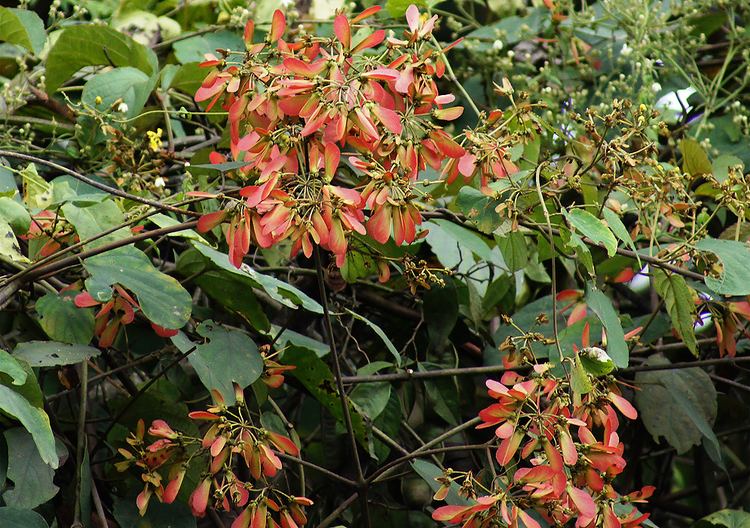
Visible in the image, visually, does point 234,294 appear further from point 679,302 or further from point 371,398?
point 679,302

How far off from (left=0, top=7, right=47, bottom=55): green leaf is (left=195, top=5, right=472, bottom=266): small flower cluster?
26.2 inches

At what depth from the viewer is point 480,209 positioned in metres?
1.11

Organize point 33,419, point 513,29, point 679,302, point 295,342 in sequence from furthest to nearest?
point 513,29
point 295,342
point 679,302
point 33,419

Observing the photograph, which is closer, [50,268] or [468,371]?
[50,268]

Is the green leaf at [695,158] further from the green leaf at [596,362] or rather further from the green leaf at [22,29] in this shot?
the green leaf at [22,29]

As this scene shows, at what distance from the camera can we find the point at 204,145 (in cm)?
158

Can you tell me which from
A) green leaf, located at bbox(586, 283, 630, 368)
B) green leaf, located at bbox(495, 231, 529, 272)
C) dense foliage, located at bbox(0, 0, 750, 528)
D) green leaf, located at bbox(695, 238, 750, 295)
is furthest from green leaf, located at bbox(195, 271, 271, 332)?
green leaf, located at bbox(695, 238, 750, 295)

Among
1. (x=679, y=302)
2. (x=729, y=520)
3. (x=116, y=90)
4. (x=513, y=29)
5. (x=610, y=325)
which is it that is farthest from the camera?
(x=513, y=29)

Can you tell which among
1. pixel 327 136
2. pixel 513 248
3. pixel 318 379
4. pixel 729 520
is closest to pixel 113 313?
pixel 318 379

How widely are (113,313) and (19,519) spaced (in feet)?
0.97

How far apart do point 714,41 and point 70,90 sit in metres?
1.37

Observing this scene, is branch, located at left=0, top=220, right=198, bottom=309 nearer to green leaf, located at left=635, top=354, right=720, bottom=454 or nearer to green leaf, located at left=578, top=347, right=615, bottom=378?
green leaf, located at left=578, top=347, right=615, bottom=378

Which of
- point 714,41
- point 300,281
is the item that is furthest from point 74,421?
point 714,41

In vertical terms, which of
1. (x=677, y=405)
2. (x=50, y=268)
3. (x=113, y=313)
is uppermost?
(x=50, y=268)
